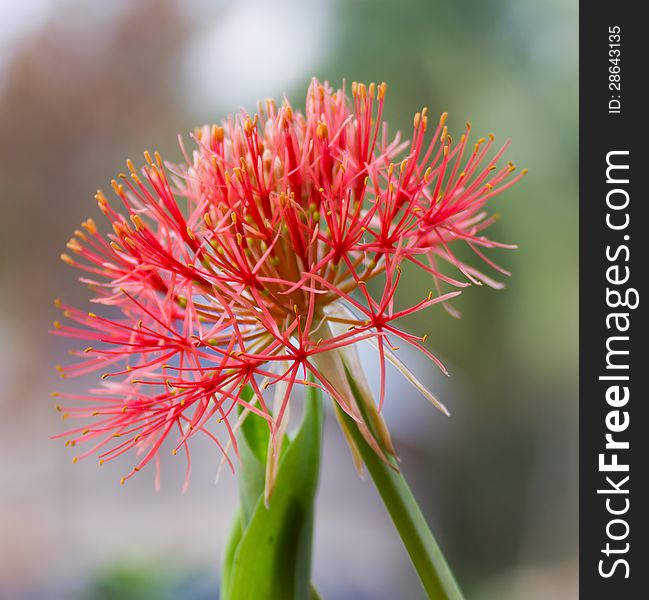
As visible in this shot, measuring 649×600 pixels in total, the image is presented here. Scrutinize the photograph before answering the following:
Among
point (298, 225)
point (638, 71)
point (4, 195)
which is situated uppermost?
point (4, 195)

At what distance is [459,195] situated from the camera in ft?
1.32

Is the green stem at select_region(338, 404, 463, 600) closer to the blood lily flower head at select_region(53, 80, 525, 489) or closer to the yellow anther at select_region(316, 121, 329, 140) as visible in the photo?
the blood lily flower head at select_region(53, 80, 525, 489)

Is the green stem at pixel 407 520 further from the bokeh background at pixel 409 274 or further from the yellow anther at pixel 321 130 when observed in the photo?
the bokeh background at pixel 409 274

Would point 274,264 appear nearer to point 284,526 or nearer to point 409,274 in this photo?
point 284,526

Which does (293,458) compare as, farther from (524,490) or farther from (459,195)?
(524,490)

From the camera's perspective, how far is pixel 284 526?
0.37 meters

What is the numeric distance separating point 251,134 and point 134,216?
72mm

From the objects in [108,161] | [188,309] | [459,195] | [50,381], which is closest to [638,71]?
[459,195]

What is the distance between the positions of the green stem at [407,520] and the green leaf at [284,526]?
0.02 meters

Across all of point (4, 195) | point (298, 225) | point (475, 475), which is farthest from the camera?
point (475, 475)

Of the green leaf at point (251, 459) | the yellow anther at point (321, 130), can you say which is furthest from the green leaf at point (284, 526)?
the yellow anther at point (321, 130)

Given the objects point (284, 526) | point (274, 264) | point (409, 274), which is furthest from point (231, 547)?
point (409, 274)

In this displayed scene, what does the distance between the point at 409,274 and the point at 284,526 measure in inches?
60.1

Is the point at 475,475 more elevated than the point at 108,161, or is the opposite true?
the point at 108,161
